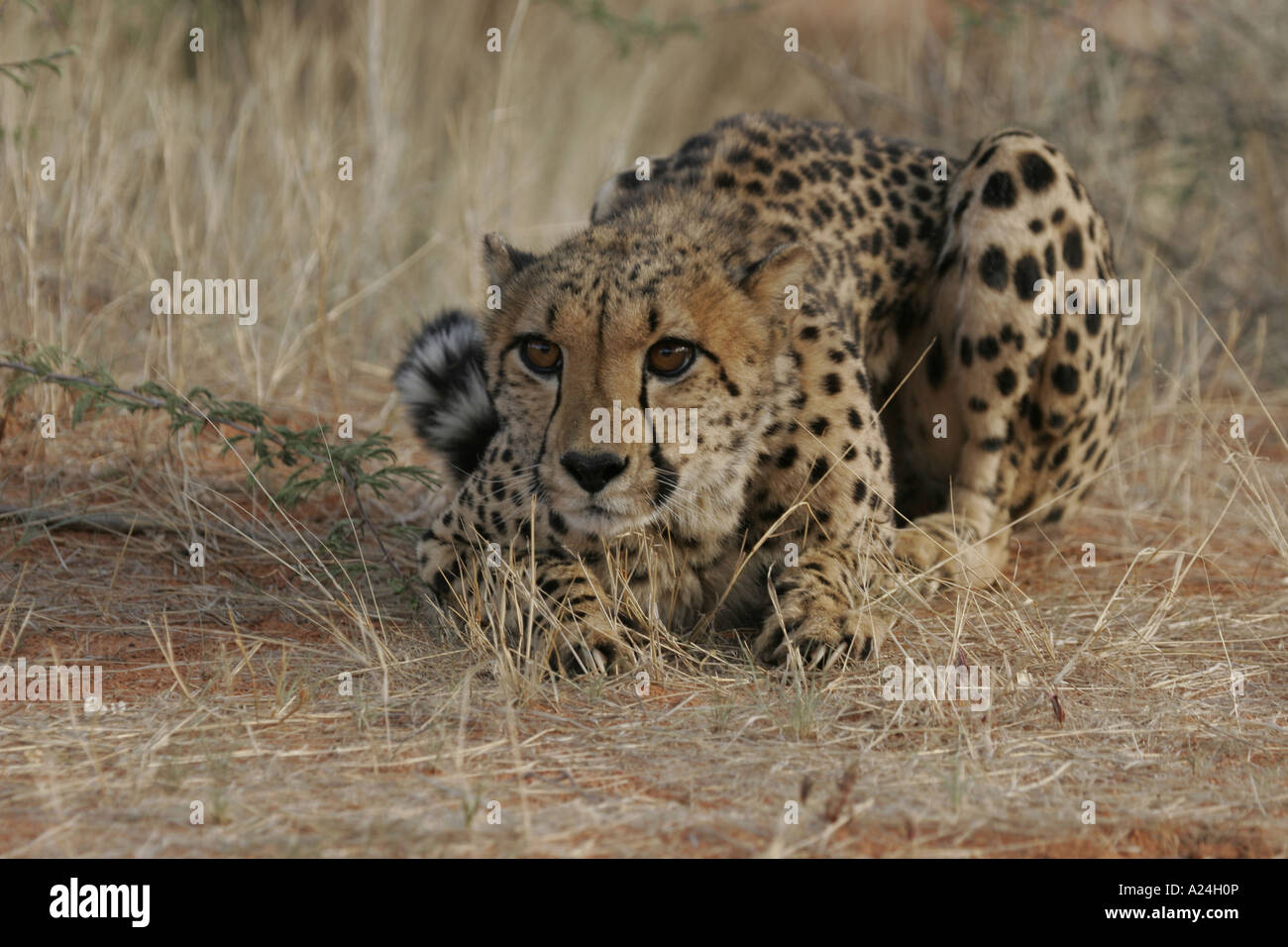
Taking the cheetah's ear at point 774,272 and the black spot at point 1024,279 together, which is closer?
the cheetah's ear at point 774,272

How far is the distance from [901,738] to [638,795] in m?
0.62

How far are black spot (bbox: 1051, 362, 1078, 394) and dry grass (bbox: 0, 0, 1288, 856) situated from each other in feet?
1.01

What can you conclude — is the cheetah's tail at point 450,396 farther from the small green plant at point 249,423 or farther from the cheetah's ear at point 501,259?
the cheetah's ear at point 501,259

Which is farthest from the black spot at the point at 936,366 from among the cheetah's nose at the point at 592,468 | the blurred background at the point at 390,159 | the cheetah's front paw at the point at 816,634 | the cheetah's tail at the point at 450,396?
the cheetah's nose at the point at 592,468

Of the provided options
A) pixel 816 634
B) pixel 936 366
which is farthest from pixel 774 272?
pixel 936 366

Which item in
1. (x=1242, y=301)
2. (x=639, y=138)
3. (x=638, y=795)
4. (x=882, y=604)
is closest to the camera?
(x=638, y=795)

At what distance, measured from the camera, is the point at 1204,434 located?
5.23 metres

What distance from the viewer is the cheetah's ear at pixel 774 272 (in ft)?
10.7

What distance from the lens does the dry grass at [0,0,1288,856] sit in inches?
97.4

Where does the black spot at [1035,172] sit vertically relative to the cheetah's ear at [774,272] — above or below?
above

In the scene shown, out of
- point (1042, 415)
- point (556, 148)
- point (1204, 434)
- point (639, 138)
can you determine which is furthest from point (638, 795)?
point (639, 138)

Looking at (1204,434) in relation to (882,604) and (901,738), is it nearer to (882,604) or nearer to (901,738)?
(882,604)

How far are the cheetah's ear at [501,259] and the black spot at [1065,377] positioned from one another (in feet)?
5.59

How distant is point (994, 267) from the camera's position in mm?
4141
